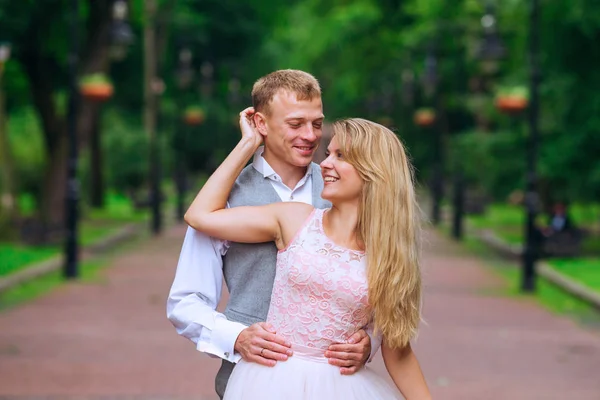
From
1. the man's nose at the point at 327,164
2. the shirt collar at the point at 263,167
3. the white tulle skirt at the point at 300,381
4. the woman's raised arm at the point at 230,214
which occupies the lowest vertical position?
the white tulle skirt at the point at 300,381

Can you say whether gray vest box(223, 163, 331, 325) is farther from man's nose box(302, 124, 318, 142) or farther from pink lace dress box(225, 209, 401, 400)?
man's nose box(302, 124, 318, 142)

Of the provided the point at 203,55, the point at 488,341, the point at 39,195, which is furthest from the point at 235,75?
the point at 488,341

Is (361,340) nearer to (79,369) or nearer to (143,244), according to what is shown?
(79,369)

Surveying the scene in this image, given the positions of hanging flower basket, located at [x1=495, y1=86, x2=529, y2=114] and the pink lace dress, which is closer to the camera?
Result: the pink lace dress

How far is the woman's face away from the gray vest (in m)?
0.31

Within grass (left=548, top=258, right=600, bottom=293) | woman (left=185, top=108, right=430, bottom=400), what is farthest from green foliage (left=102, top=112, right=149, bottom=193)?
woman (left=185, top=108, right=430, bottom=400)

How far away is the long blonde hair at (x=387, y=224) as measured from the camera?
13.0ft

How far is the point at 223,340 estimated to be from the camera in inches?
166

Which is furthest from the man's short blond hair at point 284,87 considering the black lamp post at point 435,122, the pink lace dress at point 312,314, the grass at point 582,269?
the black lamp post at point 435,122

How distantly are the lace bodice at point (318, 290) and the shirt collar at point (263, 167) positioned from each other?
319mm

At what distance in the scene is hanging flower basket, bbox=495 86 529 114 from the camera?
85.6ft

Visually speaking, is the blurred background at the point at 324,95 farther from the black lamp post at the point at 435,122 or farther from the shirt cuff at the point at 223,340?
the shirt cuff at the point at 223,340

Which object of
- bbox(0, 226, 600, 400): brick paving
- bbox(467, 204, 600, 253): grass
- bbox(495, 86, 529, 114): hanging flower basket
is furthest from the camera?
bbox(467, 204, 600, 253): grass

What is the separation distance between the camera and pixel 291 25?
226 feet
